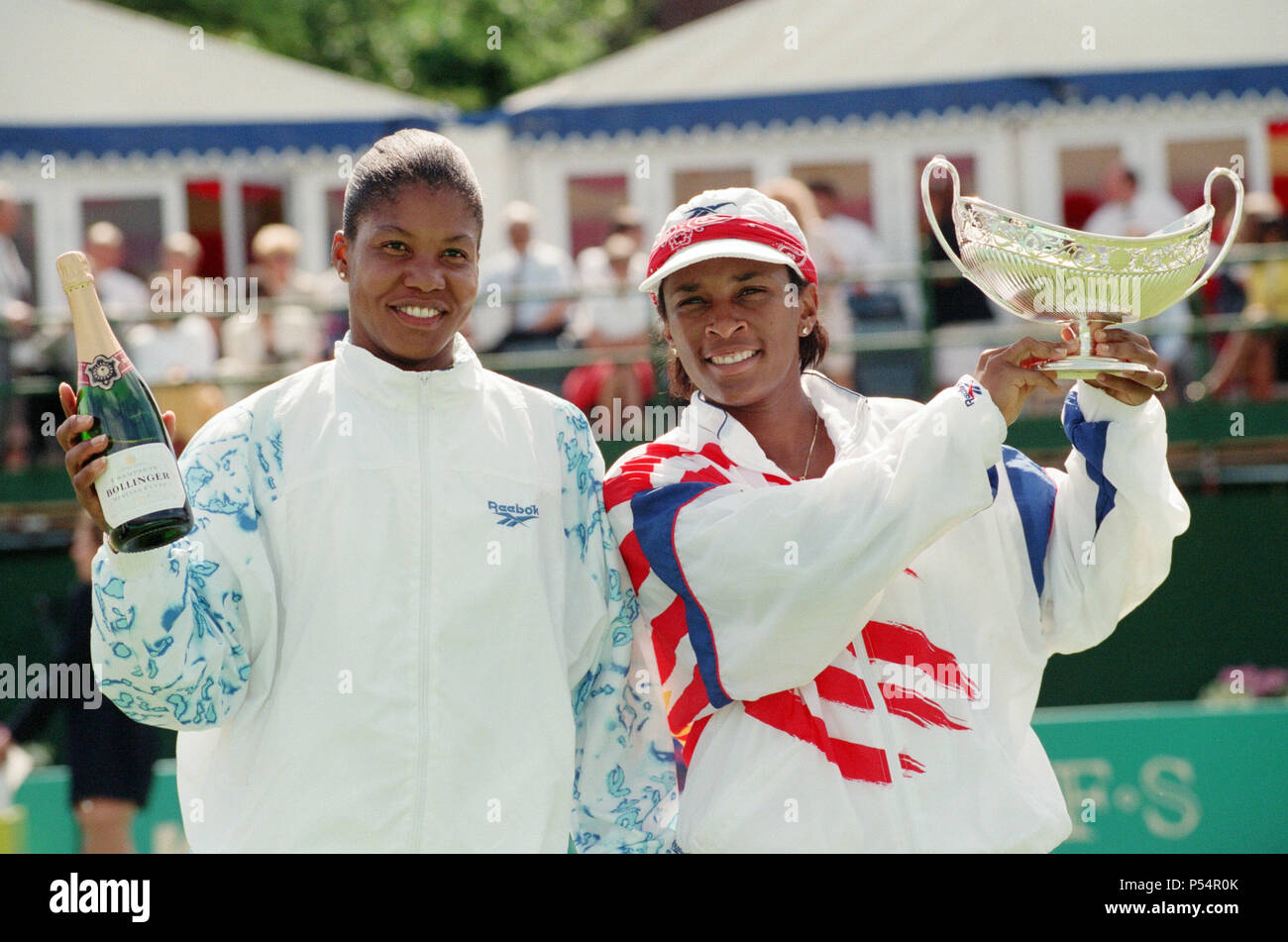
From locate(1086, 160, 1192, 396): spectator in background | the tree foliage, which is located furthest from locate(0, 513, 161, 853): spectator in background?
the tree foliage

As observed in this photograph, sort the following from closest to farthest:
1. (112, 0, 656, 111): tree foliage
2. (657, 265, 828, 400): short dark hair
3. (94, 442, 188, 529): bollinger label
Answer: (94, 442, 188, 529): bollinger label → (657, 265, 828, 400): short dark hair → (112, 0, 656, 111): tree foliage

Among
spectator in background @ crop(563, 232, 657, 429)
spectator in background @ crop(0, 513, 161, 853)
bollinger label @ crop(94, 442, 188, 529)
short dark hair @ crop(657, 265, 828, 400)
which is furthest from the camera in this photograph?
spectator in background @ crop(563, 232, 657, 429)

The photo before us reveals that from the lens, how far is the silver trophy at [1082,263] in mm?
2920

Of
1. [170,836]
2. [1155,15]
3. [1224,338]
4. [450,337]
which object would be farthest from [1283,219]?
[450,337]

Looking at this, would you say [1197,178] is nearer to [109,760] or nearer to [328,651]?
[109,760]

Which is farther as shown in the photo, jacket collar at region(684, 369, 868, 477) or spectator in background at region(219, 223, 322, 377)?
spectator in background at region(219, 223, 322, 377)

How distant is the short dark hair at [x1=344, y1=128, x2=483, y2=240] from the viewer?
9.80 feet

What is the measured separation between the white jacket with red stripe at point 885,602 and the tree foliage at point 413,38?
56.9 feet

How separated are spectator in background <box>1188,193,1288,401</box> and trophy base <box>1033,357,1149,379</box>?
6649 mm

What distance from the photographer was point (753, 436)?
320 cm

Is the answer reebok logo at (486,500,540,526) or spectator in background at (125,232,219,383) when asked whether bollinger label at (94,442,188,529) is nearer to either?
reebok logo at (486,500,540,526)

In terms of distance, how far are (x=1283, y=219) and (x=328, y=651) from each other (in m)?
8.03

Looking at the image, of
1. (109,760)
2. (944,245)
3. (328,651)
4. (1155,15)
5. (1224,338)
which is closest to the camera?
(328,651)

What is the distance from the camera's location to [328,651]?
9.46ft
